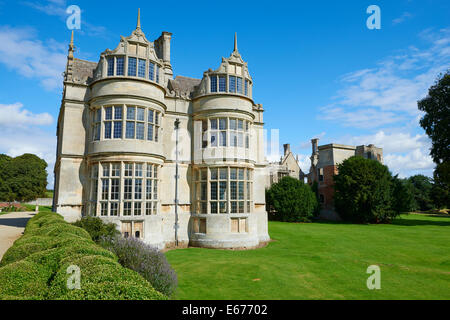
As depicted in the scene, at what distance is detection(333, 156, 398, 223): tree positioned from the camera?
4622cm

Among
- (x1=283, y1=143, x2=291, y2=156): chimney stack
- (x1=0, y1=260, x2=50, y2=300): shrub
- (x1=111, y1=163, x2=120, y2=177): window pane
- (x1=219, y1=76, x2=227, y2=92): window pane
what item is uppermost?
(x1=283, y1=143, x2=291, y2=156): chimney stack

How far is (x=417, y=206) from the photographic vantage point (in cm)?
8662

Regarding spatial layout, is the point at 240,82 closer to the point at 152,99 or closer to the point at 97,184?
the point at 152,99

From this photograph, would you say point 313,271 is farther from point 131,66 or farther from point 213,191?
point 131,66

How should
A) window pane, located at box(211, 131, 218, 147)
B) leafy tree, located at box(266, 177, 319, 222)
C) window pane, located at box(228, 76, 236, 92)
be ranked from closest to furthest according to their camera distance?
1. window pane, located at box(211, 131, 218, 147)
2. window pane, located at box(228, 76, 236, 92)
3. leafy tree, located at box(266, 177, 319, 222)

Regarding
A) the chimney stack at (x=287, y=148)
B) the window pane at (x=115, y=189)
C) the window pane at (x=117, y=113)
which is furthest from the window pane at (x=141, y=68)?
the chimney stack at (x=287, y=148)

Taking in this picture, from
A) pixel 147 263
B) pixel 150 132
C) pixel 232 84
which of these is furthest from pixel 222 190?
pixel 147 263

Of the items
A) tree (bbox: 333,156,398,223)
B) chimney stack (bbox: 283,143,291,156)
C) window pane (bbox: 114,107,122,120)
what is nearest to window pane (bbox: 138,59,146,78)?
window pane (bbox: 114,107,122,120)

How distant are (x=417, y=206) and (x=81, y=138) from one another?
98125 millimetres

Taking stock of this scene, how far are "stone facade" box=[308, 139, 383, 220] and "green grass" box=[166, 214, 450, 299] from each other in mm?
30619

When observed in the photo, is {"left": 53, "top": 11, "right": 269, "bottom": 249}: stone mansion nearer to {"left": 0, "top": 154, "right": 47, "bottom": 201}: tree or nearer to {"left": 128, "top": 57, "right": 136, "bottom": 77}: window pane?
{"left": 128, "top": 57, "right": 136, "bottom": 77}: window pane

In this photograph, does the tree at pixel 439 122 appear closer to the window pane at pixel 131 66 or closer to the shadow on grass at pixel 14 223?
the window pane at pixel 131 66

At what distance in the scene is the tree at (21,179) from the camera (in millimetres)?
70125
